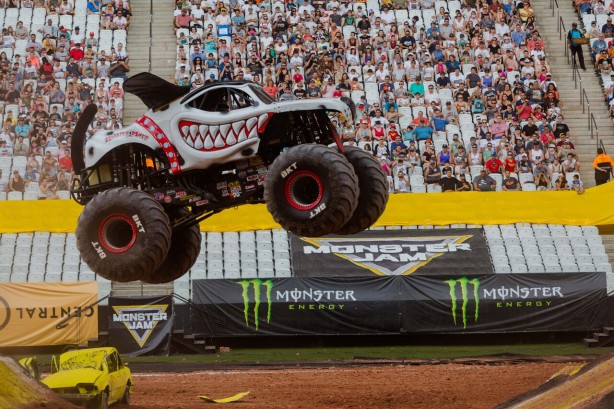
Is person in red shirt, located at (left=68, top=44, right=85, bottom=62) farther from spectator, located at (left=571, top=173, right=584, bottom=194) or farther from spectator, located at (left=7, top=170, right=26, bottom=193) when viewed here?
spectator, located at (left=571, top=173, right=584, bottom=194)

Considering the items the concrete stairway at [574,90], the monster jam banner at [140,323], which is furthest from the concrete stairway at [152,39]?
the concrete stairway at [574,90]

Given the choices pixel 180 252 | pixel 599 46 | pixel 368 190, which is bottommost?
pixel 180 252

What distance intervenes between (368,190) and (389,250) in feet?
57.5

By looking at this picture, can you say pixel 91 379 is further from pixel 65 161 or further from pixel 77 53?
pixel 77 53

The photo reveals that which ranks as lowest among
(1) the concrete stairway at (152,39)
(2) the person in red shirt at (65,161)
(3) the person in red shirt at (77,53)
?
(2) the person in red shirt at (65,161)

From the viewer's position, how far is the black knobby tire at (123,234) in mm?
16781

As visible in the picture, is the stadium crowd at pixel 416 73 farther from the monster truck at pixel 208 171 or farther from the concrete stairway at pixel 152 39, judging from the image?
the monster truck at pixel 208 171

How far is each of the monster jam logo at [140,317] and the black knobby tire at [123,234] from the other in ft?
47.3

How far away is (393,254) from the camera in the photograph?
34.5 m

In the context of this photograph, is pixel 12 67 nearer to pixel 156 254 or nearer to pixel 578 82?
pixel 578 82

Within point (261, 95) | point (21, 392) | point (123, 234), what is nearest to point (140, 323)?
point (21, 392)

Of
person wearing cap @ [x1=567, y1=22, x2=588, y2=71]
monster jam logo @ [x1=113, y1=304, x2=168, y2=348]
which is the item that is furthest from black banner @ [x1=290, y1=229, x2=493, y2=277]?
person wearing cap @ [x1=567, y1=22, x2=588, y2=71]

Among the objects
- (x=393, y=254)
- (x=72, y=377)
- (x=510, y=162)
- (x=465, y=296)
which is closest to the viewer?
(x=72, y=377)

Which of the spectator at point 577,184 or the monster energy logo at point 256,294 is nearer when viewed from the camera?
the monster energy logo at point 256,294
